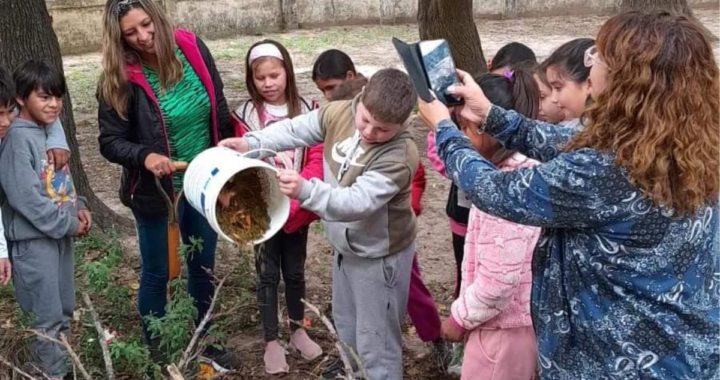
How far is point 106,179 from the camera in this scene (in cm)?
664

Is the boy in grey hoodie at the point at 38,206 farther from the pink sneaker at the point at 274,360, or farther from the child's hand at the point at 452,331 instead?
the child's hand at the point at 452,331

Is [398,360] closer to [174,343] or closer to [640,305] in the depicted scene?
[174,343]

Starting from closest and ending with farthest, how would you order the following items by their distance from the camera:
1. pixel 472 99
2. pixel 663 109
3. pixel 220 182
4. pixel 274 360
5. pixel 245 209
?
pixel 663 109
pixel 472 99
pixel 220 182
pixel 245 209
pixel 274 360

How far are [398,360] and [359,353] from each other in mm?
158

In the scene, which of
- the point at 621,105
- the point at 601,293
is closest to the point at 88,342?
the point at 601,293

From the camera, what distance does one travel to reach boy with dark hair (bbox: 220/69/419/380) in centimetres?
275

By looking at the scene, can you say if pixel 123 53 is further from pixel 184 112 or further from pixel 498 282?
pixel 498 282

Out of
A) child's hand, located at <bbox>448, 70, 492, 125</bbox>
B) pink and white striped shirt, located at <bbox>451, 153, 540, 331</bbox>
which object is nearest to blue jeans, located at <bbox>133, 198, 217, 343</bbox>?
pink and white striped shirt, located at <bbox>451, 153, 540, 331</bbox>

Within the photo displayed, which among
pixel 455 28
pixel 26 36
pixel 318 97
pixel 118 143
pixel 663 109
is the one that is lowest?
pixel 318 97

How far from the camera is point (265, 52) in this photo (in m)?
3.52

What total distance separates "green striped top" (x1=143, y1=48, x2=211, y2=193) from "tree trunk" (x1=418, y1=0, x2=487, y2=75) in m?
5.07

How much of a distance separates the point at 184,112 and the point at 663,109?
2.05m

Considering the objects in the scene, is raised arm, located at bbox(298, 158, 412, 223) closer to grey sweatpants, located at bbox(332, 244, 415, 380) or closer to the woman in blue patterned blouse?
grey sweatpants, located at bbox(332, 244, 415, 380)

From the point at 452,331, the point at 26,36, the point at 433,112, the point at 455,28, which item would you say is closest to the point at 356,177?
the point at 452,331
